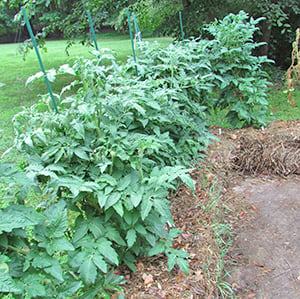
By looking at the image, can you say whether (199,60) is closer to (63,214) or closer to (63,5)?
(63,214)

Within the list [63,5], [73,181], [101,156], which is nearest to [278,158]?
[101,156]

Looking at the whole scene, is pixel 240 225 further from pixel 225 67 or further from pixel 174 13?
pixel 174 13

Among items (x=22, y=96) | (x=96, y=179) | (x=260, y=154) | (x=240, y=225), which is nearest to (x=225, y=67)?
(x=260, y=154)

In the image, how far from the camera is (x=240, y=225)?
2.74m

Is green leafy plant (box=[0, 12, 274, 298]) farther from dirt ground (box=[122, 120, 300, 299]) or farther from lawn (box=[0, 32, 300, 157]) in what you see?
lawn (box=[0, 32, 300, 157])

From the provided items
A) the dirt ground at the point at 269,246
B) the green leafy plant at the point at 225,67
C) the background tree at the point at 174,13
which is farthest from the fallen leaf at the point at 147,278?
the background tree at the point at 174,13

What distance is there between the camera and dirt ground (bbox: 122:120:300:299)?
202 centimetres

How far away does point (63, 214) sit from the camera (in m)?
1.49

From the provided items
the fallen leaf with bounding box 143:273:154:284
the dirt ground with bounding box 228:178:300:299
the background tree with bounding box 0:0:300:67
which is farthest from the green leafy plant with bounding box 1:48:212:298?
the background tree with bounding box 0:0:300:67

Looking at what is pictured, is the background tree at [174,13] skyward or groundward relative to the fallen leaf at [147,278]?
skyward

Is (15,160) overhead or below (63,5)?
below

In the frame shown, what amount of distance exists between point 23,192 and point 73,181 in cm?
27

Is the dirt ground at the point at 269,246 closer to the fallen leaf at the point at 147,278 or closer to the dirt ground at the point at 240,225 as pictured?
the dirt ground at the point at 240,225

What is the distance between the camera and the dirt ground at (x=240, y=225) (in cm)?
202
